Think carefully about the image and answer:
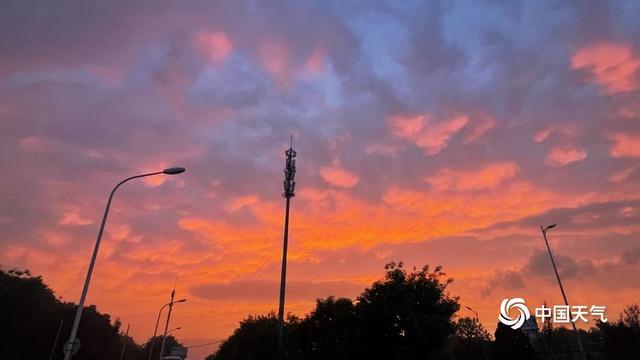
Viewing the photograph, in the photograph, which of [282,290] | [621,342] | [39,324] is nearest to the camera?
[621,342]

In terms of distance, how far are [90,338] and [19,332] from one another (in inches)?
525

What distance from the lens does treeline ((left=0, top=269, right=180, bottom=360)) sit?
199 feet

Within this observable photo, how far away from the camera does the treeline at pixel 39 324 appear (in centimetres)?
6075

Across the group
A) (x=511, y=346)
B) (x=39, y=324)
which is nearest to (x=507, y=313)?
(x=511, y=346)

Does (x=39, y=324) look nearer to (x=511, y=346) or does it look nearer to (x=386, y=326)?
(x=386, y=326)

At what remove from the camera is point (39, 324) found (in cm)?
6562

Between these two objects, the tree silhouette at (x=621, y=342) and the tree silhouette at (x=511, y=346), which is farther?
the tree silhouette at (x=511, y=346)

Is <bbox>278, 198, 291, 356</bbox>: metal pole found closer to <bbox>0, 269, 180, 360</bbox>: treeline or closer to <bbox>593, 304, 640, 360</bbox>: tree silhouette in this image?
<bbox>593, 304, 640, 360</bbox>: tree silhouette

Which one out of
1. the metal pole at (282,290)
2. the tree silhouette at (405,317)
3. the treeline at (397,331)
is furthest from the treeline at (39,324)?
the tree silhouette at (405,317)

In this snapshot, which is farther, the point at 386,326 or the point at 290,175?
the point at 290,175

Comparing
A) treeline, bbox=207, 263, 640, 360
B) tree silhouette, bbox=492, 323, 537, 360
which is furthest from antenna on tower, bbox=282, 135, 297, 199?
tree silhouette, bbox=492, 323, 537, 360

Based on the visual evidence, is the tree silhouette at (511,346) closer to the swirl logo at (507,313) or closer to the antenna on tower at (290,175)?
the swirl logo at (507,313)

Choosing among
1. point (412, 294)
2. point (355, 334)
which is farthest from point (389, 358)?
point (412, 294)

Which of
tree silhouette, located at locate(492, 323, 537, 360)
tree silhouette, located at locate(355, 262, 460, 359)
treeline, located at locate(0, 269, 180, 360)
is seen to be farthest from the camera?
treeline, located at locate(0, 269, 180, 360)
